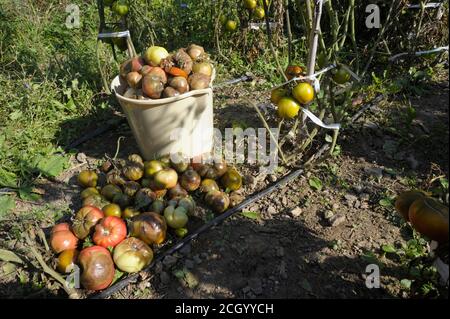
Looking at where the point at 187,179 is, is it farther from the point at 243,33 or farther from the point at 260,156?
the point at 243,33

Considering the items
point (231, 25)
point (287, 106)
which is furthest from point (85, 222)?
point (231, 25)

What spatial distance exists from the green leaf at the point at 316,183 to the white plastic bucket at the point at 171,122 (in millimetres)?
766

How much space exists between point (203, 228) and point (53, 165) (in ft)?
4.19

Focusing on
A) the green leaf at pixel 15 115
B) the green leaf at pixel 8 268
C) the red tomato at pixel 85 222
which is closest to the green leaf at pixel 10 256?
the green leaf at pixel 8 268

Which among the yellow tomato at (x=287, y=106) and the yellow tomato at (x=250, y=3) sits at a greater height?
the yellow tomato at (x=250, y=3)

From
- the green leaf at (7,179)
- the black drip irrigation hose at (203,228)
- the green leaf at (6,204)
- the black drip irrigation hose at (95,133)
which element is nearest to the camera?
the black drip irrigation hose at (203,228)

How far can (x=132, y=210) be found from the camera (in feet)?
7.32

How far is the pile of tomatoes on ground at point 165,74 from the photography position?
7.71 ft

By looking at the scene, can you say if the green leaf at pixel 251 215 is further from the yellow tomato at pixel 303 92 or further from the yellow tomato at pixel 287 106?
the yellow tomato at pixel 303 92

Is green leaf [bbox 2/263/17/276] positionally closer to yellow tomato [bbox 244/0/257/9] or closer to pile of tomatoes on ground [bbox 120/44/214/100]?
pile of tomatoes on ground [bbox 120/44/214/100]

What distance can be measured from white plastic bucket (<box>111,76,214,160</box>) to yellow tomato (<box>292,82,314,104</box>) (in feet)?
1.83

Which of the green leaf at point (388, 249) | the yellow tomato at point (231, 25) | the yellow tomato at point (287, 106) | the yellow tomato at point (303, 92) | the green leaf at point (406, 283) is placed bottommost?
the green leaf at point (406, 283)

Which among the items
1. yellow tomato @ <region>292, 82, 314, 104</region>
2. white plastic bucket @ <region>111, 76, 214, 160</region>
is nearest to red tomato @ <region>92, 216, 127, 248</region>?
white plastic bucket @ <region>111, 76, 214, 160</region>
